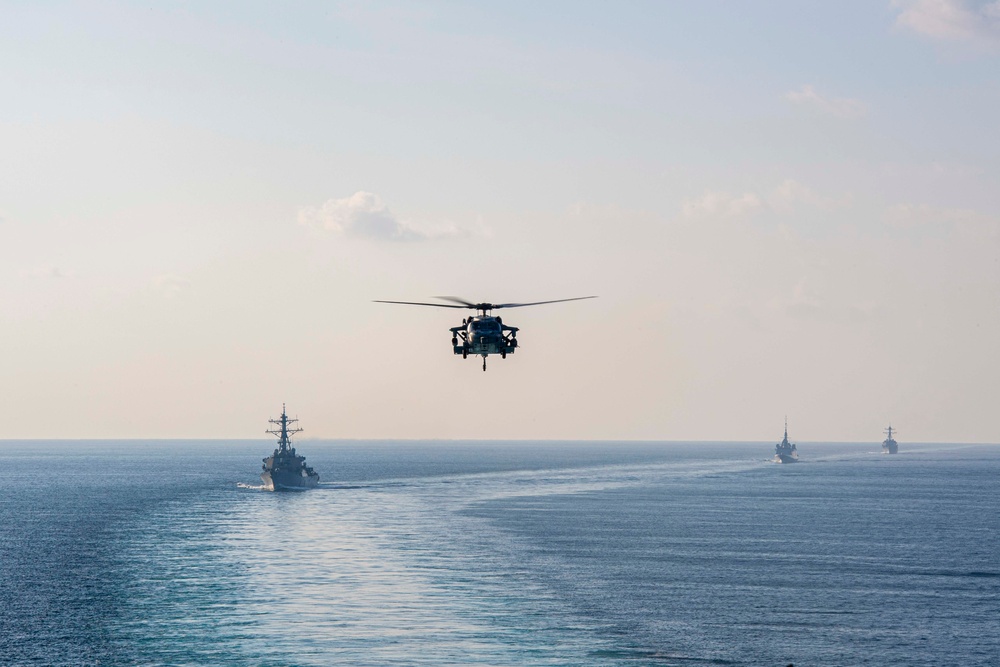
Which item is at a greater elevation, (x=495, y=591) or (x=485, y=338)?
(x=485, y=338)

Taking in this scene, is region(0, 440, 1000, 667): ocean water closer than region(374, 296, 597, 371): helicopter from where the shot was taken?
No

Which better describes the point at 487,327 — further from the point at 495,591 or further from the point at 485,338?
the point at 495,591

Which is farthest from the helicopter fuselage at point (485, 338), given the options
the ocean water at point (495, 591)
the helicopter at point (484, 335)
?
the ocean water at point (495, 591)

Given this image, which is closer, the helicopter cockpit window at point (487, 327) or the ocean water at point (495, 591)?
the helicopter cockpit window at point (487, 327)

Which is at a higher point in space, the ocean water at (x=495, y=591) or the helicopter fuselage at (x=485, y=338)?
the helicopter fuselage at (x=485, y=338)

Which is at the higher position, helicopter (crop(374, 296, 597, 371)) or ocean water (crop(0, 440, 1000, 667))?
helicopter (crop(374, 296, 597, 371))

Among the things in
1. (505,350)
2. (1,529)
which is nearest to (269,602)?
(505,350)

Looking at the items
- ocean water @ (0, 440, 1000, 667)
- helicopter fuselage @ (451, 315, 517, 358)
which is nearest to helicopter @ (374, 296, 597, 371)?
helicopter fuselage @ (451, 315, 517, 358)

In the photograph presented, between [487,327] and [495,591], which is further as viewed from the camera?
[495,591]

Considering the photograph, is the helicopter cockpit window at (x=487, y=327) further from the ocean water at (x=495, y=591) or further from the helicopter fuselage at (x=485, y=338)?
the ocean water at (x=495, y=591)

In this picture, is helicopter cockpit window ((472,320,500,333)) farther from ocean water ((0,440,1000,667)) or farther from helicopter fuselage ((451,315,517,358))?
ocean water ((0,440,1000,667))

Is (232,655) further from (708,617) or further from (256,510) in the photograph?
(256,510)

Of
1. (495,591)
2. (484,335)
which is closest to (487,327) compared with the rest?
(484,335)
